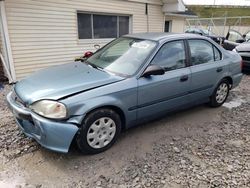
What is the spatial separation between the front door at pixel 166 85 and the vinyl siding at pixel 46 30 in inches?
183

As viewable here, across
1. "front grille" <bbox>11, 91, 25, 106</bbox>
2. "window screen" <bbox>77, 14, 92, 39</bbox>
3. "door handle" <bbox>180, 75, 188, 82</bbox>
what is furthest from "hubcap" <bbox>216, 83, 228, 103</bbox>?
"window screen" <bbox>77, 14, 92, 39</bbox>

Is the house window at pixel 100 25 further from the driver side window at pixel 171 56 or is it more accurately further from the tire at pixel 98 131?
the tire at pixel 98 131

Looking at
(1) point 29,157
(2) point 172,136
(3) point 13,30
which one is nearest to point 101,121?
(1) point 29,157

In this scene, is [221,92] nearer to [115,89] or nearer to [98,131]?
[115,89]

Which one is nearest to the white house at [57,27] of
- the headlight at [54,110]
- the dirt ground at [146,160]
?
the dirt ground at [146,160]

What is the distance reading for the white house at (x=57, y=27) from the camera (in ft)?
19.8

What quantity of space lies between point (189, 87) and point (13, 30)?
5099 mm

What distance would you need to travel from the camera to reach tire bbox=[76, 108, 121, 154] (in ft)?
8.80

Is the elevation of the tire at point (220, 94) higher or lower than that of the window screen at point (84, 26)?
lower

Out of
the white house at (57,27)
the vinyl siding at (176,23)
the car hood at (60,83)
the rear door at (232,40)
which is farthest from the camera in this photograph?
the vinyl siding at (176,23)

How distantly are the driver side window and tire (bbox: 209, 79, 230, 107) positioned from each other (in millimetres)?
1258

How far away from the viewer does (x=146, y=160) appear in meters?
2.83

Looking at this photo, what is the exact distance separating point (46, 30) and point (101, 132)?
198 inches

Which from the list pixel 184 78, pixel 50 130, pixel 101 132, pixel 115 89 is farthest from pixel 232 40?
pixel 50 130
